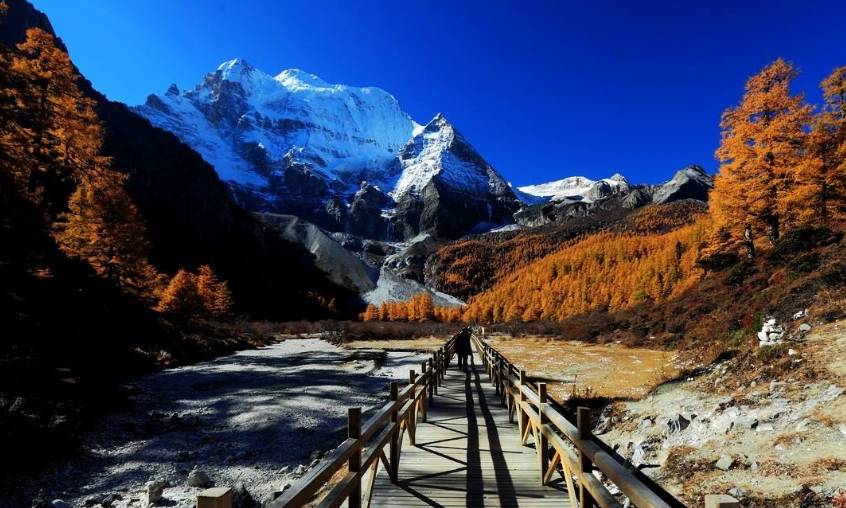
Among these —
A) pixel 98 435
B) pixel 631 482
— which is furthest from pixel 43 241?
pixel 631 482

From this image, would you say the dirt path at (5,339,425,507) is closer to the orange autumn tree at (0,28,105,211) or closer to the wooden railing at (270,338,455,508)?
the wooden railing at (270,338,455,508)

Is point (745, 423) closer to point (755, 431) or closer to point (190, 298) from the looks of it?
point (755, 431)

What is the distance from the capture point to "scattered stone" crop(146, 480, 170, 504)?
767 cm

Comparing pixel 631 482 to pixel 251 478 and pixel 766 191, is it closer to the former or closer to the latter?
pixel 251 478

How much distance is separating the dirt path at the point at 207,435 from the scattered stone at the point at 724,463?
24.4 ft

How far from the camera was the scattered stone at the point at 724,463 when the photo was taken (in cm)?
650

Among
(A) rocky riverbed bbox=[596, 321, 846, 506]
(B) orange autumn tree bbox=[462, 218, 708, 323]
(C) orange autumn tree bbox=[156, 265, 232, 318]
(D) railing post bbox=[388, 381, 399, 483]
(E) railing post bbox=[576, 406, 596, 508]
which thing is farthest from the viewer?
(B) orange autumn tree bbox=[462, 218, 708, 323]

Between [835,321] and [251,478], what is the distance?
15.1m

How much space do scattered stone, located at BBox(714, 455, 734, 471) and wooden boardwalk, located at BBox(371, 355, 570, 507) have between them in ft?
7.83

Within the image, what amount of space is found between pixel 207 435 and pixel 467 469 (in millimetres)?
7728

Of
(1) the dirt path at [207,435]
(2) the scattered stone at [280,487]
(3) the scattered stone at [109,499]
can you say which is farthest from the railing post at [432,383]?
(3) the scattered stone at [109,499]

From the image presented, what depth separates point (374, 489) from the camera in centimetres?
639

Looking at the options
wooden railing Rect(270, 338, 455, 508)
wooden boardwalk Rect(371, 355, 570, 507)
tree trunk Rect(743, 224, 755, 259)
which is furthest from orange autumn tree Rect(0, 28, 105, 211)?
tree trunk Rect(743, 224, 755, 259)

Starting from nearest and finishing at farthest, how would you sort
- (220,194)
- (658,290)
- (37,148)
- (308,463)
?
(308,463)
(37,148)
(658,290)
(220,194)
